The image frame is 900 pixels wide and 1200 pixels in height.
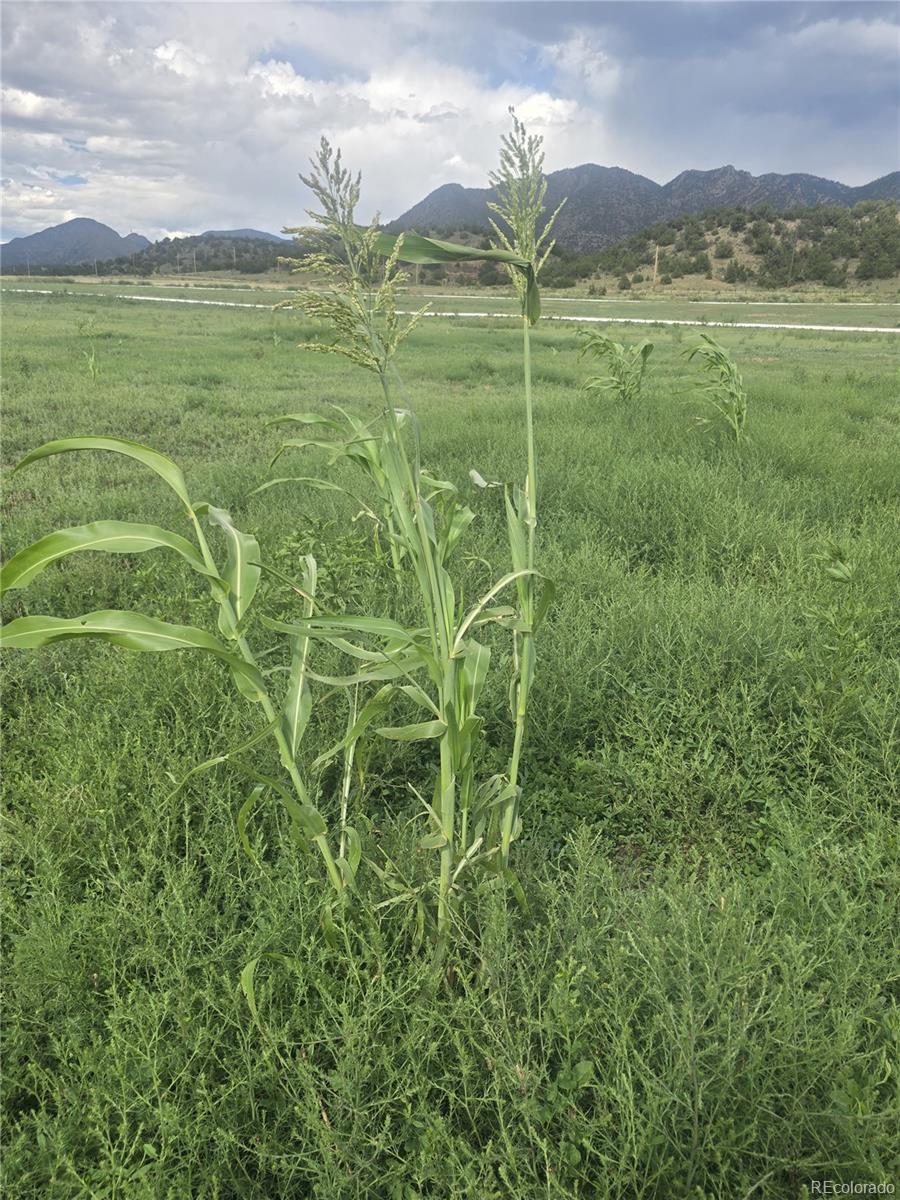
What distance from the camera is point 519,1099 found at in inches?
45.2

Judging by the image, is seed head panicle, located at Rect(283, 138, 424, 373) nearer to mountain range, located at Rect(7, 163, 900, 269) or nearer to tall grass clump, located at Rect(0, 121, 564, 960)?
tall grass clump, located at Rect(0, 121, 564, 960)

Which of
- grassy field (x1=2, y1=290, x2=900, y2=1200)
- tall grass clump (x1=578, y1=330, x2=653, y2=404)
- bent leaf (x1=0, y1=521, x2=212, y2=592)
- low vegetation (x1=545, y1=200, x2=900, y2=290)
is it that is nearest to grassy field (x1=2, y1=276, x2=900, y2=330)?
low vegetation (x1=545, y1=200, x2=900, y2=290)

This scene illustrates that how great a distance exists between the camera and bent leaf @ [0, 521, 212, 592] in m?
1.11

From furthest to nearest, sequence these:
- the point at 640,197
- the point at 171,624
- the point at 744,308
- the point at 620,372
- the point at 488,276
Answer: the point at 640,197
the point at 488,276
the point at 744,308
the point at 620,372
the point at 171,624

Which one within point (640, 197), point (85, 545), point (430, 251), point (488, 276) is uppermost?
point (640, 197)

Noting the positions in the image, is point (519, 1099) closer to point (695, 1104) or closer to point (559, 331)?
point (695, 1104)

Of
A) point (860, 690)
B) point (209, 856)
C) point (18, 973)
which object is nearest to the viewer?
point (18, 973)

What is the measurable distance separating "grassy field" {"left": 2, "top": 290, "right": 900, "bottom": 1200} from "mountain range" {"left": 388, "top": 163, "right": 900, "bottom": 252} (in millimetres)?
113269

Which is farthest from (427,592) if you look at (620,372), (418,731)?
(620,372)

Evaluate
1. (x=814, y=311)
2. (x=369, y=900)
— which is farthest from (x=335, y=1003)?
(x=814, y=311)

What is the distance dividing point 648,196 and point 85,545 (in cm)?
17099

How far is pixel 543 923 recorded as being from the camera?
1591 mm

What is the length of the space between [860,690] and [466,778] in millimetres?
1308

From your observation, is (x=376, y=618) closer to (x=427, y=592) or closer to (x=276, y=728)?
(x=427, y=592)
